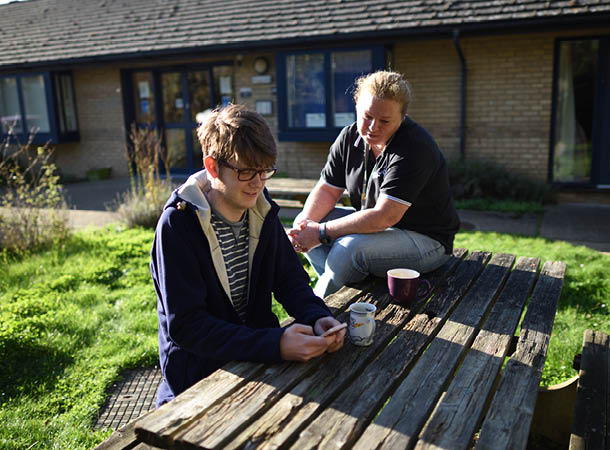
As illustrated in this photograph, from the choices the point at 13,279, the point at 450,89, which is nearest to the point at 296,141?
the point at 450,89

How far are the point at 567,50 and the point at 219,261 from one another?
9.03m

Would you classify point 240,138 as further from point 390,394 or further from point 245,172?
point 390,394

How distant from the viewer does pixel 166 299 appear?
5.91 ft

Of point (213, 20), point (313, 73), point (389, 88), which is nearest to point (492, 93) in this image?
point (313, 73)

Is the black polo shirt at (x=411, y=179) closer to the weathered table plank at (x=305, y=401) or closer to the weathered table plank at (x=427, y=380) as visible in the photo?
the weathered table plank at (x=427, y=380)

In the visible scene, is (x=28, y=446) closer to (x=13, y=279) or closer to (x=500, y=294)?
(x=500, y=294)

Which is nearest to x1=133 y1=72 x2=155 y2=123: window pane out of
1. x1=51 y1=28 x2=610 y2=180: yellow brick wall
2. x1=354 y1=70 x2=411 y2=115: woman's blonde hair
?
x1=51 y1=28 x2=610 y2=180: yellow brick wall

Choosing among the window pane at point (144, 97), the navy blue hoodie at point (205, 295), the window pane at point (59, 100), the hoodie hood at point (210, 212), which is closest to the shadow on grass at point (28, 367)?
the navy blue hoodie at point (205, 295)

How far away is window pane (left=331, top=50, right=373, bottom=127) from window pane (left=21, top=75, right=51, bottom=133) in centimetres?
773

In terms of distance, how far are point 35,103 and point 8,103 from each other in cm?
100

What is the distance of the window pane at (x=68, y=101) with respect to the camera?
13.5 m

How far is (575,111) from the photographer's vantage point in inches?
362

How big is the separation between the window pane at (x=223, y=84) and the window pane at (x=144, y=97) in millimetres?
1763

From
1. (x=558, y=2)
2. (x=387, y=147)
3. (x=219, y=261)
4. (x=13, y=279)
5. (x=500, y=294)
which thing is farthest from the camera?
(x=558, y=2)
